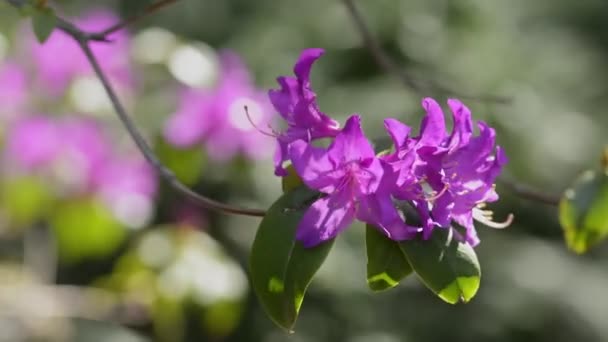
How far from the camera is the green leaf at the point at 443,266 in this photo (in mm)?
982

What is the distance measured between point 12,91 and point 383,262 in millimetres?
1333

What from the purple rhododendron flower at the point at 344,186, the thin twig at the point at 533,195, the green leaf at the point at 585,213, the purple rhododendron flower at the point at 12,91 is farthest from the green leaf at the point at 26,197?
the purple rhododendron flower at the point at 344,186

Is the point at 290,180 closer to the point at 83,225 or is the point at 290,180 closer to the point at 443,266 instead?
the point at 443,266

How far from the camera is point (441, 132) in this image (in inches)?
38.2

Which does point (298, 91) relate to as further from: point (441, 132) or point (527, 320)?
point (527, 320)

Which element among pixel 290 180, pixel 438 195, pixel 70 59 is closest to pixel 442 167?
pixel 438 195

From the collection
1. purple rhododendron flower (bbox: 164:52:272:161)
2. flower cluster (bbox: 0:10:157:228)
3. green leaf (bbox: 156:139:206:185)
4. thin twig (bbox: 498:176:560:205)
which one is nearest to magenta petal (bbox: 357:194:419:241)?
thin twig (bbox: 498:176:560:205)

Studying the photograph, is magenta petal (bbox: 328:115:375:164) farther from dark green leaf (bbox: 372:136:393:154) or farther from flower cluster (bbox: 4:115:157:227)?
flower cluster (bbox: 4:115:157:227)

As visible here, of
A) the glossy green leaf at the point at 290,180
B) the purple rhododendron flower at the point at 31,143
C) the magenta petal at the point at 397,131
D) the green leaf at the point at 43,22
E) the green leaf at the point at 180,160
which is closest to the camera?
the magenta petal at the point at 397,131

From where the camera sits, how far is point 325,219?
983 mm

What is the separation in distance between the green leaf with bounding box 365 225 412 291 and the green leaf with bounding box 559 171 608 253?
0.34 meters

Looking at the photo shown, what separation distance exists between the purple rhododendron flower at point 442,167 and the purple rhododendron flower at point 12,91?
1300 millimetres

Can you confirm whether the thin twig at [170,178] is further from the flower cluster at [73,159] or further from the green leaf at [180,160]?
the flower cluster at [73,159]

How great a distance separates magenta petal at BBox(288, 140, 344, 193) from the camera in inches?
38.1
